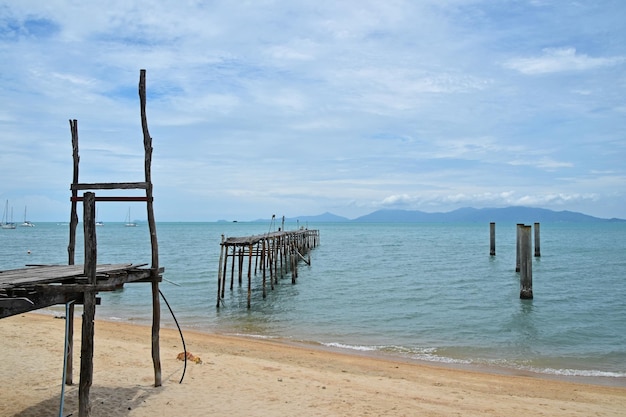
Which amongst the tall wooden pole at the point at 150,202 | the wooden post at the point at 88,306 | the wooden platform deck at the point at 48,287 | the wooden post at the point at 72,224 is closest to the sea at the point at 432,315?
the tall wooden pole at the point at 150,202

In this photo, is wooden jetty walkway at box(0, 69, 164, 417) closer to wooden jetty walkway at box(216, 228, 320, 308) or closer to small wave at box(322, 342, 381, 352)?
small wave at box(322, 342, 381, 352)

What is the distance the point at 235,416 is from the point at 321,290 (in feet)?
52.2

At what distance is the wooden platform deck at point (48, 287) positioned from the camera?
4398 millimetres

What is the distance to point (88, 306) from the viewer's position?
215 inches

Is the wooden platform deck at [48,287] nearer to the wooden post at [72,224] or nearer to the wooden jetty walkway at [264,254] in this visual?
the wooden post at [72,224]

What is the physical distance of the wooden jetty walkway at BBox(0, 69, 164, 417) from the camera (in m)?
4.68

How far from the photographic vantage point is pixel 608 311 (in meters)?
17.8

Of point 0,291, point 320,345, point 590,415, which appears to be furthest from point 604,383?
point 0,291

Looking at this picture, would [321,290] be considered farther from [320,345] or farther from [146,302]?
[320,345]

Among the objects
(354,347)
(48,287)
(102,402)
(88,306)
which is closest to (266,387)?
(102,402)

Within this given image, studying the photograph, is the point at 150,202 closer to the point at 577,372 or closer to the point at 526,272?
the point at 577,372

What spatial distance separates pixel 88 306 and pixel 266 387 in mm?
3560

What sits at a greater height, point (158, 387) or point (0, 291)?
point (0, 291)

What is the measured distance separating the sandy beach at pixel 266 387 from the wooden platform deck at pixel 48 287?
188 centimetres
